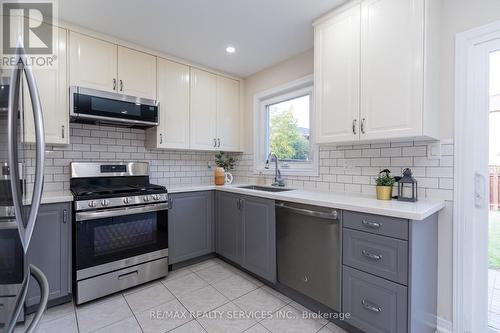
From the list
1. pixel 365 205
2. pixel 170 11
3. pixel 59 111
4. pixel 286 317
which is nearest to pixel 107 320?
Result: pixel 286 317

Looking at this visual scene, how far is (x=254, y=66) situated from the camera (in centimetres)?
317

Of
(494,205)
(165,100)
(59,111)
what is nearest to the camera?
(494,205)

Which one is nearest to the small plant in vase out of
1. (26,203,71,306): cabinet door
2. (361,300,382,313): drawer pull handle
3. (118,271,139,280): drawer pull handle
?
(118,271,139,280): drawer pull handle

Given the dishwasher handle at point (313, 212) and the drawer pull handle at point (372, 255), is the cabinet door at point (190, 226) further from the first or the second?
the drawer pull handle at point (372, 255)

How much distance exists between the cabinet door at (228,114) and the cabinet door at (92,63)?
4.32ft

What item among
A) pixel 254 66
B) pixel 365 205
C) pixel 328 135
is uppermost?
pixel 254 66

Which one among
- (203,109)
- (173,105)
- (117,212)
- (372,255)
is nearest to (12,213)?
(117,212)

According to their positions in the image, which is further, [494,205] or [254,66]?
[254,66]

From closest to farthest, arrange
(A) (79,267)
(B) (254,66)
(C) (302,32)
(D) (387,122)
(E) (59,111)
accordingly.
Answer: (D) (387,122) < (A) (79,267) < (E) (59,111) < (C) (302,32) < (B) (254,66)

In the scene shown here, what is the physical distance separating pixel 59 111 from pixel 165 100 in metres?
1.01

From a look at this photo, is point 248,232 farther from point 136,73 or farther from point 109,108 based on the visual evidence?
point 136,73

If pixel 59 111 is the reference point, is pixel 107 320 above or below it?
below

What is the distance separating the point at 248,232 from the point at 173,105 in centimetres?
172

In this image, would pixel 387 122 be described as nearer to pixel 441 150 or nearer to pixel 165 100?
pixel 441 150
